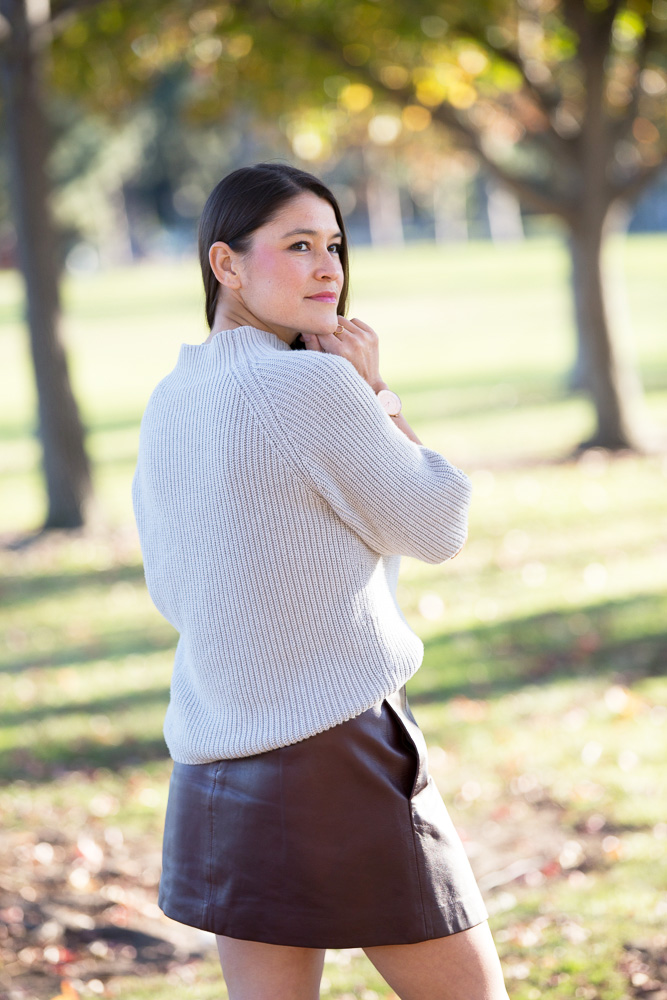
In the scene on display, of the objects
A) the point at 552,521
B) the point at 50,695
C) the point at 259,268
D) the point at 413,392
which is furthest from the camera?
the point at 413,392

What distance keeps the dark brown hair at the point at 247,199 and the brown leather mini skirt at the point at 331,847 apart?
783 mm

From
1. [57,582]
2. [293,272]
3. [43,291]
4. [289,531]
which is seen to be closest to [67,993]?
[289,531]

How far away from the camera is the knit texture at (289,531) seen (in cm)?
197

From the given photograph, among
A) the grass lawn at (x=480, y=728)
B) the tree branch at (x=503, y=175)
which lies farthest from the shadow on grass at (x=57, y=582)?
the tree branch at (x=503, y=175)

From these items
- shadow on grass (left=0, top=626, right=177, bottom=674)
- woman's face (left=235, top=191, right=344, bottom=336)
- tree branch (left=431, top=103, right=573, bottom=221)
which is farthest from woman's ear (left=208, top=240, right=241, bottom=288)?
tree branch (left=431, top=103, right=573, bottom=221)

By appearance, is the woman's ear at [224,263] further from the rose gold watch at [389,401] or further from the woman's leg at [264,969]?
the woman's leg at [264,969]

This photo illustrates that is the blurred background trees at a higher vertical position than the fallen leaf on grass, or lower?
higher

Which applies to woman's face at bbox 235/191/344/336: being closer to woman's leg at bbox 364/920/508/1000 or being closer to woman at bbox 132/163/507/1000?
woman at bbox 132/163/507/1000

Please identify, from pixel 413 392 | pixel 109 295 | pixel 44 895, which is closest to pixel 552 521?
pixel 44 895

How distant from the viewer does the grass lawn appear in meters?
3.91

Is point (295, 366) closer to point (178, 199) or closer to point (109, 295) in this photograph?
point (109, 295)

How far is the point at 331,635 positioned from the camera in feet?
6.66

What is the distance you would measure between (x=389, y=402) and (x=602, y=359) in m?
10.5

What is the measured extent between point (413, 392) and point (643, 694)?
520 inches
